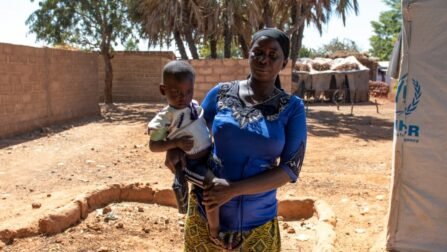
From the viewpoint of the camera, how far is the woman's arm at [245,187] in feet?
5.15

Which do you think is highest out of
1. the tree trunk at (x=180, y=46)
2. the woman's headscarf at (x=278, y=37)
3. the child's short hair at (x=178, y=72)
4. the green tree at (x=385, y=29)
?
the green tree at (x=385, y=29)

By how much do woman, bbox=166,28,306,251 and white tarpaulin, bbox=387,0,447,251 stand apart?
198 centimetres

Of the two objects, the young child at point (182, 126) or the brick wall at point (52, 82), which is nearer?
the young child at point (182, 126)

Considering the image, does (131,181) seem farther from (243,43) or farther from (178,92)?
(243,43)

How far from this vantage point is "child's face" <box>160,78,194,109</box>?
5.79 ft

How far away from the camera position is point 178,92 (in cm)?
177

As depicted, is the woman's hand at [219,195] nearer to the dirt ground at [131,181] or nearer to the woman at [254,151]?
the woman at [254,151]

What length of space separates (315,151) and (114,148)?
3520mm

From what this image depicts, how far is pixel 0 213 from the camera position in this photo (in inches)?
162

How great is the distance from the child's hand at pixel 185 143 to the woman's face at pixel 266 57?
0.36 meters

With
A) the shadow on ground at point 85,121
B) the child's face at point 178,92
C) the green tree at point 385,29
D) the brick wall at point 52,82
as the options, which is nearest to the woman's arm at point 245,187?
the child's face at point 178,92

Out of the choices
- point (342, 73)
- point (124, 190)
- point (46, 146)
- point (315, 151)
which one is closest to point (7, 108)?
point (46, 146)

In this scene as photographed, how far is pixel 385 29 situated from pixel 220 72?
37007 mm

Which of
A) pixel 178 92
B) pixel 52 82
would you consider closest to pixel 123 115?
pixel 52 82
